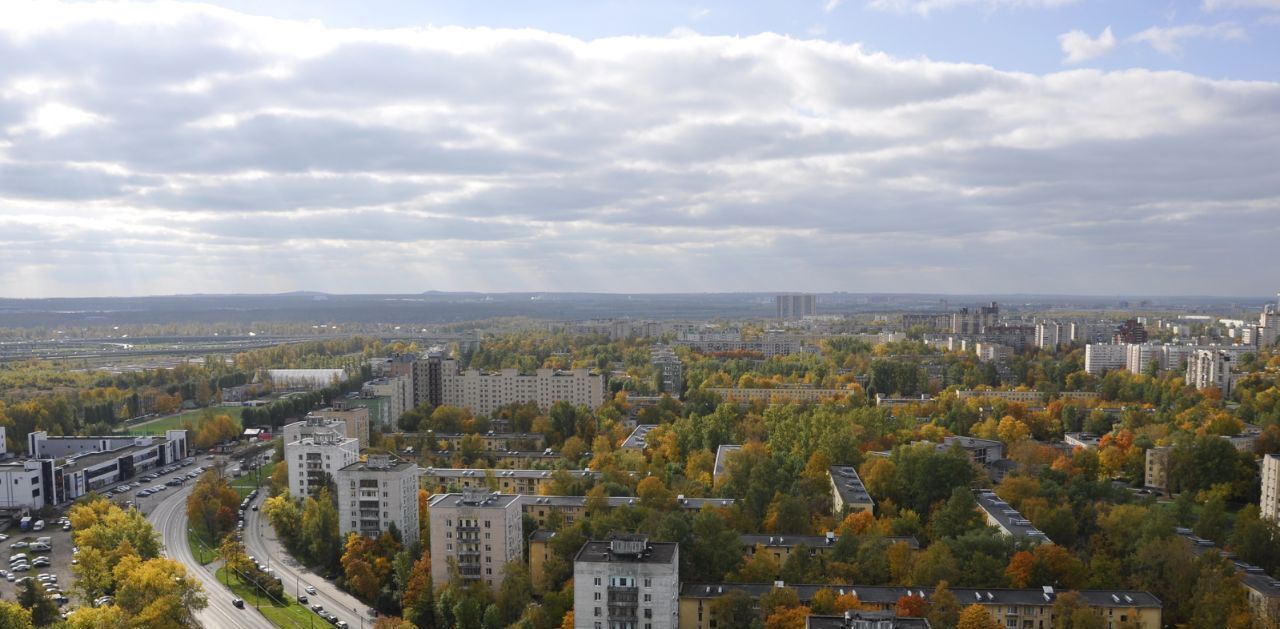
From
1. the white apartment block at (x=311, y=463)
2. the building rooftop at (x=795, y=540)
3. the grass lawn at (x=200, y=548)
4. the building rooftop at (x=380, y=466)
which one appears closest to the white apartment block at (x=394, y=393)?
the white apartment block at (x=311, y=463)

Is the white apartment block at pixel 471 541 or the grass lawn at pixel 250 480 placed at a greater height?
the white apartment block at pixel 471 541

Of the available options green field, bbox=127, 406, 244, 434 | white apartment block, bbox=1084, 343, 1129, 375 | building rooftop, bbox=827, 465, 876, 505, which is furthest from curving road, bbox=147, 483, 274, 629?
white apartment block, bbox=1084, 343, 1129, 375

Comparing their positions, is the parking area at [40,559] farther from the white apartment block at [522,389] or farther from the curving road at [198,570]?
the white apartment block at [522,389]

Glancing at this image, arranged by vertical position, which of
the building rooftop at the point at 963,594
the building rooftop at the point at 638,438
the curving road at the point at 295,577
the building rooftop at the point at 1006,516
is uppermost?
the building rooftop at the point at 1006,516

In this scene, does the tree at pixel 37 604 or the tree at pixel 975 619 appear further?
the tree at pixel 37 604

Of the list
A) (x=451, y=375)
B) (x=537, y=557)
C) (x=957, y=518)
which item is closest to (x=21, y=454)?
(x=451, y=375)

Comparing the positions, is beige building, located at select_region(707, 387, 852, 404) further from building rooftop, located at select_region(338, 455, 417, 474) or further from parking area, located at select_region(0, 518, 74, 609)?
parking area, located at select_region(0, 518, 74, 609)
